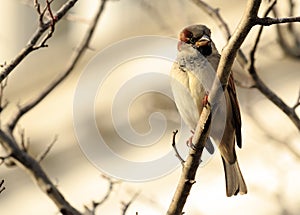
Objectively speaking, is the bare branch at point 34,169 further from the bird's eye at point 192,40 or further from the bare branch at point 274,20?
the bare branch at point 274,20

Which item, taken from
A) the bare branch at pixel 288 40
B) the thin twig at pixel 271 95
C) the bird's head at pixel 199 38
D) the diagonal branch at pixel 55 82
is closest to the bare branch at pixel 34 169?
the diagonal branch at pixel 55 82

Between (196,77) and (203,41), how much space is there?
182mm

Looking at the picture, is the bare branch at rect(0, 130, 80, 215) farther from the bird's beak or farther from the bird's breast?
the bird's beak

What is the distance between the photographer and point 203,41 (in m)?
3.76

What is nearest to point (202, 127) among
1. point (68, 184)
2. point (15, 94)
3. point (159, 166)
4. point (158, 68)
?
point (159, 166)

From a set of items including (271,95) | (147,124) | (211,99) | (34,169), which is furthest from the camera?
(147,124)

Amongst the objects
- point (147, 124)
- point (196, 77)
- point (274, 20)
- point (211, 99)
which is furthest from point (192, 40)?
point (147, 124)

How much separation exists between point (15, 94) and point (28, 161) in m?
6.04

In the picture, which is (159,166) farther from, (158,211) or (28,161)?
(158,211)

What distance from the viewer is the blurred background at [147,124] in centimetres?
607

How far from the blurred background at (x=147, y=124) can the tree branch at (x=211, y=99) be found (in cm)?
117

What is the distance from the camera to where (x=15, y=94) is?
9.46 metres

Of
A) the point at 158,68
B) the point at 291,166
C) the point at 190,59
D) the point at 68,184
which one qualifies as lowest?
the point at 68,184

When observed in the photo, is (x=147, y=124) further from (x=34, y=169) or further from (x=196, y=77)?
(x=34, y=169)
